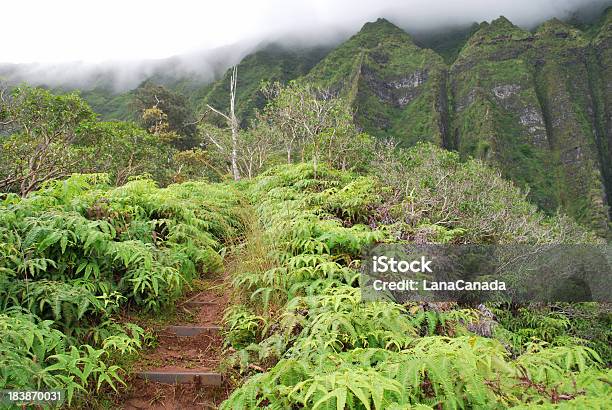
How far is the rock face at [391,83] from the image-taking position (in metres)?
106

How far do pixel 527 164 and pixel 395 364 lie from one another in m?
122

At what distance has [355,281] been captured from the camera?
13.9ft

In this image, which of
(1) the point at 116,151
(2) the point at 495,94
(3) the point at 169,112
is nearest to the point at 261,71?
(2) the point at 495,94

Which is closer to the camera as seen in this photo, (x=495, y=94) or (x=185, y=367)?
(x=185, y=367)

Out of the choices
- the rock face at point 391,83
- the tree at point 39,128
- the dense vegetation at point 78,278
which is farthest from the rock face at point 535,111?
the dense vegetation at point 78,278

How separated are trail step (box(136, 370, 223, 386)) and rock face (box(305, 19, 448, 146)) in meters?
94.7

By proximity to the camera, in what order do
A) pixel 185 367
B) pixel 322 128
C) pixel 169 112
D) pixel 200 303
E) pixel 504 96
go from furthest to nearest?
pixel 504 96 → pixel 169 112 → pixel 322 128 → pixel 200 303 → pixel 185 367

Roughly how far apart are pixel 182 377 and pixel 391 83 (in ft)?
403

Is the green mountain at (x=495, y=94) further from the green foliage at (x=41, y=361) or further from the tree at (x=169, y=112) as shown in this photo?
the green foliage at (x=41, y=361)

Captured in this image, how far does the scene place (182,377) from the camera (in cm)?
356

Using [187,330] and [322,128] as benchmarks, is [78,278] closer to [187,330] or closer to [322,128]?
[187,330]

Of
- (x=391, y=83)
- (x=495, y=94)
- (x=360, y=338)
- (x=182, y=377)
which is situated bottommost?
(x=495, y=94)

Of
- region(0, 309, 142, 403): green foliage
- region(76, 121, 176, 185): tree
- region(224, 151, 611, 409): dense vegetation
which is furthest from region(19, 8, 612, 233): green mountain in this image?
region(0, 309, 142, 403): green foliage

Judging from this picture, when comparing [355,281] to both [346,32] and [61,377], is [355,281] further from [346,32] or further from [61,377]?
[346,32]
